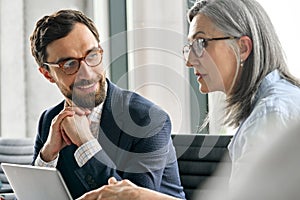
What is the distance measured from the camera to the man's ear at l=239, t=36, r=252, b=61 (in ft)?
4.49

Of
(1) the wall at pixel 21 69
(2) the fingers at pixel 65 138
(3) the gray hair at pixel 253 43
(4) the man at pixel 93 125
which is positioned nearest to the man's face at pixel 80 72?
(4) the man at pixel 93 125

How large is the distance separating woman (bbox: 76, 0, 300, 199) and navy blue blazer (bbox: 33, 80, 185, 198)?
0.47 meters

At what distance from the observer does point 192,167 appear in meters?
2.75

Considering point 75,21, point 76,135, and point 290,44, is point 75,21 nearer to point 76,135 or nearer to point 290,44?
point 76,135

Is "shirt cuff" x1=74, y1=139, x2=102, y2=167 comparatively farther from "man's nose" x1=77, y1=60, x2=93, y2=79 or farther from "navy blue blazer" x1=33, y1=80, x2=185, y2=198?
"man's nose" x1=77, y1=60, x2=93, y2=79

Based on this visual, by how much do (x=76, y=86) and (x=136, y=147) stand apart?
1.07 ft

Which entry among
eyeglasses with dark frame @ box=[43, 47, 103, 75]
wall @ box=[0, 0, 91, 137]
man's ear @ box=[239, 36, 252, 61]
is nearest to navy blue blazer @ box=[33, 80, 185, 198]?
eyeglasses with dark frame @ box=[43, 47, 103, 75]

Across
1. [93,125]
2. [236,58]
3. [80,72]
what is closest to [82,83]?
[80,72]

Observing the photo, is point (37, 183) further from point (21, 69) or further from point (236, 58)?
point (21, 69)

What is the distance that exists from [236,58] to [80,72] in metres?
0.77

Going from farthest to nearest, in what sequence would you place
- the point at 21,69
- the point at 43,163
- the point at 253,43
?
the point at 21,69 → the point at 43,163 → the point at 253,43

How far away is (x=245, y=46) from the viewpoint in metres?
1.37

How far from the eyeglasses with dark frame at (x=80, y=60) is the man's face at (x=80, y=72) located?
0.04 ft

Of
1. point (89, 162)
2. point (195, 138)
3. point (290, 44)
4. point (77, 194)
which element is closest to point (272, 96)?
point (89, 162)
